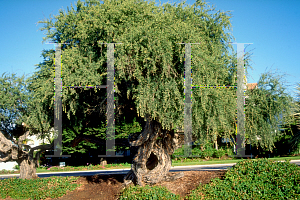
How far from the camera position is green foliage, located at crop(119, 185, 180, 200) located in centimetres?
925

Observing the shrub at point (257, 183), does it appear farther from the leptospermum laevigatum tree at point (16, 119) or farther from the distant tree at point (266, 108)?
the leptospermum laevigatum tree at point (16, 119)

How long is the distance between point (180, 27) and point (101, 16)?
11.2 ft

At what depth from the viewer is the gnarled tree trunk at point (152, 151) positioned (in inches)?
425

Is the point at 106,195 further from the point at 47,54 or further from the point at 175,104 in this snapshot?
the point at 47,54

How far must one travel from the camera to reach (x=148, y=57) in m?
8.98

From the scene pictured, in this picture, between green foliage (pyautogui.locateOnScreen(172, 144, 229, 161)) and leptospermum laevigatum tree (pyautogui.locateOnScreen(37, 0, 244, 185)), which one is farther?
green foliage (pyautogui.locateOnScreen(172, 144, 229, 161))

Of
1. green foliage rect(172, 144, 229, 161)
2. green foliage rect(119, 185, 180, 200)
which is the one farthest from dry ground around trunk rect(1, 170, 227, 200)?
green foliage rect(172, 144, 229, 161)

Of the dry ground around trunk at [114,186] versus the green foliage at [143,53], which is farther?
the dry ground around trunk at [114,186]

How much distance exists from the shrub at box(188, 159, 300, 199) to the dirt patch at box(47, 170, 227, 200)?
776mm

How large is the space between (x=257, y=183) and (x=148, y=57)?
5698 millimetres

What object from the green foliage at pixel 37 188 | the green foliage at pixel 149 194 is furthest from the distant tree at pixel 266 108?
the green foliage at pixel 37 188

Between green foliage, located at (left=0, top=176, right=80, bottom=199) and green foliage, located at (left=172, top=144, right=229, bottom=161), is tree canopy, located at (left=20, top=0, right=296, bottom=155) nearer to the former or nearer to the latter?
green foliage, located at (left=0, top=176, right=80, bottom=199)

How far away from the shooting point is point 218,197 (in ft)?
28.2

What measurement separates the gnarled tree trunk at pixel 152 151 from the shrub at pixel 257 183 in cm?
227
